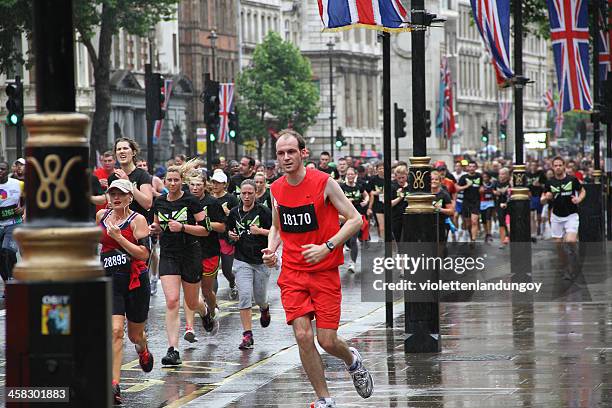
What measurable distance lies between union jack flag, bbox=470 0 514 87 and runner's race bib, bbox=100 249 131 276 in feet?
26.9

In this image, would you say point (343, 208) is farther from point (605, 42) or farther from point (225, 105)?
point (225, 105)

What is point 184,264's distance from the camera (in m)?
14.5

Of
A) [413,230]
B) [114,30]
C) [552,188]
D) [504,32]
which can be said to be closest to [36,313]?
[413,230]

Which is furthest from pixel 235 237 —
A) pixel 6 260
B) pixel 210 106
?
pixel 210 106

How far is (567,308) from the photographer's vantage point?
17797 mm

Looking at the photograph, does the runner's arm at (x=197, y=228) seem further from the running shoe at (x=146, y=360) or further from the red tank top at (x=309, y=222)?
the red tank top at (x=309, y=222)

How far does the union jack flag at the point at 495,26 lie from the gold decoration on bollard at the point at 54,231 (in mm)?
13977

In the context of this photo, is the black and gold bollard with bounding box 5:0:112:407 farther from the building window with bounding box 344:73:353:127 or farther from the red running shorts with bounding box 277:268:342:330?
the building window with bounding box 344:73:353:127

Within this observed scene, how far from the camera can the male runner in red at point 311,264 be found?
1012cm

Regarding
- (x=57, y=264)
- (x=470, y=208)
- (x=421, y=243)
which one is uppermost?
(x=57, y=264)

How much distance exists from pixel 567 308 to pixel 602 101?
50.0 feet

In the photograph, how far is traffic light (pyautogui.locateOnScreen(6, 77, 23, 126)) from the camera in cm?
3109

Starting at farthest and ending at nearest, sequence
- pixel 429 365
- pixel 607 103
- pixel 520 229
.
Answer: pixel 607 103, pixel 520 229, pixel 429 365

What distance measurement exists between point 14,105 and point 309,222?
2208 centimetres
